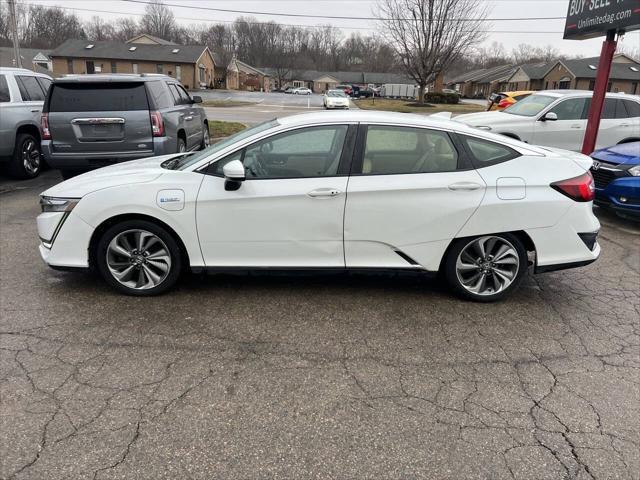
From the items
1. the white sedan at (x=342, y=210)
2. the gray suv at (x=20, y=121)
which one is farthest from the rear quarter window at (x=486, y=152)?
the gray suv at (x=20, y=121)

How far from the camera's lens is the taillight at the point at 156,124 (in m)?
7.58

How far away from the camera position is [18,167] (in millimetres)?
8977

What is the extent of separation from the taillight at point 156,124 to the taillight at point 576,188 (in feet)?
19.1

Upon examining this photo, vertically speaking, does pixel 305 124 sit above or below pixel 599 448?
above

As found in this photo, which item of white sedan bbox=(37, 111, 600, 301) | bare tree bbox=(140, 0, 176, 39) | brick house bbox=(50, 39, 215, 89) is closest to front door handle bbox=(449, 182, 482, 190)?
white sedan bbox=(37, 111, 600, 301)

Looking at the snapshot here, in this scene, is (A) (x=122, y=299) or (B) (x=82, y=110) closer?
(A) (x=122, y=299)

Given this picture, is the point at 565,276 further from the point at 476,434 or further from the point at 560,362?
the point at 476,434

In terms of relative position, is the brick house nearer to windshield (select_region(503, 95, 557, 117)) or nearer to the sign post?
windshield (select_region(503, 95, 557, 117))

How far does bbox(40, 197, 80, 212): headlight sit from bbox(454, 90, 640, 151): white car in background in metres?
8.47

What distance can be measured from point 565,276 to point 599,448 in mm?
2835

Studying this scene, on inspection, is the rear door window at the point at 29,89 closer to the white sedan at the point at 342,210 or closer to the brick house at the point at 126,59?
the white sedan at the point at 342,210

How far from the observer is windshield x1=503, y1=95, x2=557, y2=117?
10.8 m

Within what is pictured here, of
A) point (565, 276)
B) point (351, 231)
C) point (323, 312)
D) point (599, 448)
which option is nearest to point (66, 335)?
point (323, 312)

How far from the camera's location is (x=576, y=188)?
13.5ft
